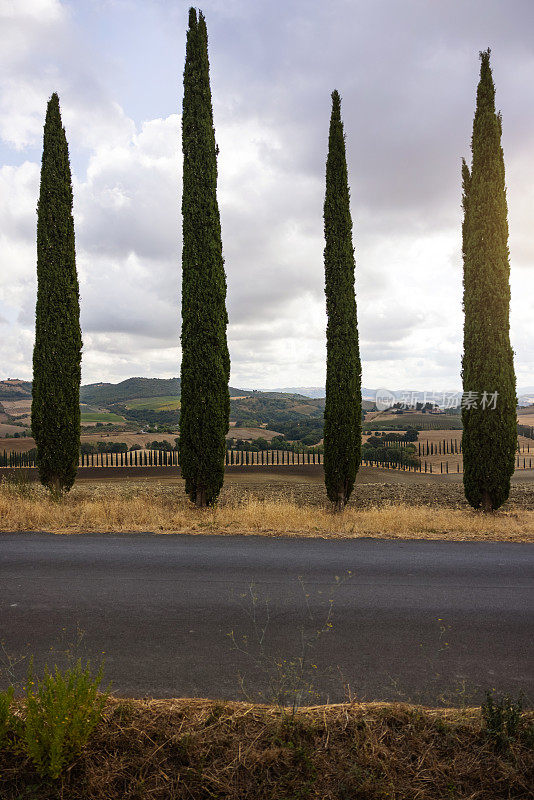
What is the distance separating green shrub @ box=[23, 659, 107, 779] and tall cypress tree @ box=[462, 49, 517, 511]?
12504mm

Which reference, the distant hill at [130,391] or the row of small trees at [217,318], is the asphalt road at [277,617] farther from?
the distant hill at [130,391]

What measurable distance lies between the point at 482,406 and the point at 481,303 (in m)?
2.88

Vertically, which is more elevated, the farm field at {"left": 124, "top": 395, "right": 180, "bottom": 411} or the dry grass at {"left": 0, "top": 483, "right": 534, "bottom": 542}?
the farm field at {"left": 124, "top": 395, "right": 180, "bottom": 411}

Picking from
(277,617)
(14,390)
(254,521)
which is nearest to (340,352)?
(254,521)

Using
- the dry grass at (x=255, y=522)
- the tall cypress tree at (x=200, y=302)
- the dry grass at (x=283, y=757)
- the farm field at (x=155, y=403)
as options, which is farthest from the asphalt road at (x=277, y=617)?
the farm field at (x=155, y=403)

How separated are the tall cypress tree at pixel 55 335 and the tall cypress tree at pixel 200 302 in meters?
3.39

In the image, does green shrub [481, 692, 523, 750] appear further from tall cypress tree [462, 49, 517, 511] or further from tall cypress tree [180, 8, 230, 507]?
tall cypress tree [462, 49, 517, 511]

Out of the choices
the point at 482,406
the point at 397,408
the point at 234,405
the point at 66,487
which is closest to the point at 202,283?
the point at 66,487

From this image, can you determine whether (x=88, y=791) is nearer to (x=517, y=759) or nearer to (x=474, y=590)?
(x=517, y=759)

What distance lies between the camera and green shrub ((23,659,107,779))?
2812 millimetres

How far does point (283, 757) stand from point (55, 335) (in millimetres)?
13182

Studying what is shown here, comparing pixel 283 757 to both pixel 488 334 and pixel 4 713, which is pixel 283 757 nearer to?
pixel 4 713

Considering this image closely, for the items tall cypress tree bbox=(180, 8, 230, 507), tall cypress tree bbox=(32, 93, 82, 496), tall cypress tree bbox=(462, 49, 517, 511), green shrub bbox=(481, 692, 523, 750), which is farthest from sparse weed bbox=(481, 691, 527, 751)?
tall cypress tree bbox=(32, 93, 82, 496)

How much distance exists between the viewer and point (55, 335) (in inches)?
547
